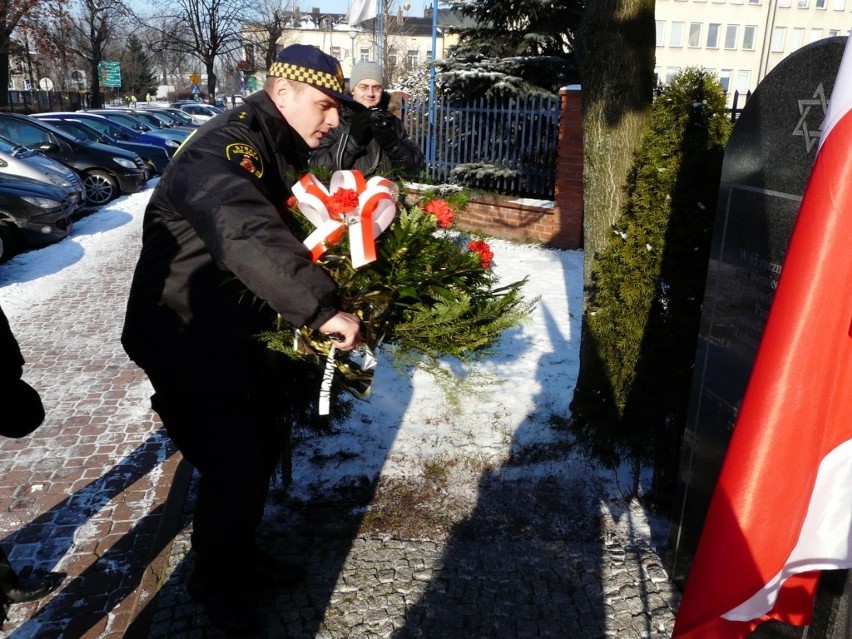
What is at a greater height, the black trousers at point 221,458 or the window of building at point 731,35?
the window of building at point 731,35

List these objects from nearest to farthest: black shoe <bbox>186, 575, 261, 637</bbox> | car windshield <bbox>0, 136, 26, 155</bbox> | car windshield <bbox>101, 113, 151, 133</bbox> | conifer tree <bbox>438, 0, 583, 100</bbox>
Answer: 1. black shoe <bbox>186, 575, 261, 637</bbox>
2. car windshield <bbox>0, 136, 26, 155</bbox>
3. conifer tree <bbox>438, 0, 583, 100</bbox>
4. car windshield <bbox>101, 113, 151, 133</bbox>

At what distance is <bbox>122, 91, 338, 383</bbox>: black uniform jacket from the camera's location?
7.37 feet

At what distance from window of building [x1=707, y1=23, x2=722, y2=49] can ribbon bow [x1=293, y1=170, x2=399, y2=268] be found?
56072 millimetres

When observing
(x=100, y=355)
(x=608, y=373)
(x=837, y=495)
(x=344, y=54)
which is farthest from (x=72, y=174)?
(x=344, y=54)

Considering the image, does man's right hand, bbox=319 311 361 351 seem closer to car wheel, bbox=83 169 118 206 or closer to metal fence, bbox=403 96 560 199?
metal fence, bbox=403 96 560 199

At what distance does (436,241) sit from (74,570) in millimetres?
2378

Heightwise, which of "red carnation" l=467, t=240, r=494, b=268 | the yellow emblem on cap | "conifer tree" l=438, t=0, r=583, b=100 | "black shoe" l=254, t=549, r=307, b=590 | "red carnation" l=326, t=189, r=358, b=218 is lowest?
"black shoe" l=254, t=549, r=307, b=590

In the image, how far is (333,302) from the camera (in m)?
2.30

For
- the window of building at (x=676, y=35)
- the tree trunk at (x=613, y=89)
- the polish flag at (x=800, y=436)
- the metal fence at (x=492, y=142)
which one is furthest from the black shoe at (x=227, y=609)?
the window of building at (x=676, y=35)

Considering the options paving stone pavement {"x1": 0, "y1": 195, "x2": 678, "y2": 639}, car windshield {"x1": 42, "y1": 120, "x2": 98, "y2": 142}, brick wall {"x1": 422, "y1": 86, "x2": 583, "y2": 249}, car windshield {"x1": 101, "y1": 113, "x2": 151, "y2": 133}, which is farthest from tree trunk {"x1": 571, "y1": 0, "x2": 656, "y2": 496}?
car windshield {"x1": 101, "y1": 113, "x2": 151, "y2": 133}

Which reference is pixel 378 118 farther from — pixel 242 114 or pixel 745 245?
pixel 745 245

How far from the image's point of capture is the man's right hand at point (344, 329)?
90.7 inches

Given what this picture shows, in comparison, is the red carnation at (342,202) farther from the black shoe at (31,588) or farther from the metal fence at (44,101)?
→ the metal fence at (44,101)

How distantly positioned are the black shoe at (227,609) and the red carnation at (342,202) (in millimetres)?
1643
